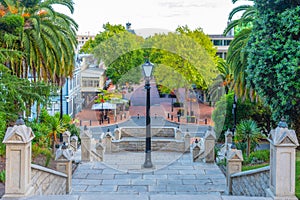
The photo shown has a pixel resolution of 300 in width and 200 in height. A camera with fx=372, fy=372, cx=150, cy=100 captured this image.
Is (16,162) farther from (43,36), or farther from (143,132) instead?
(143,132)

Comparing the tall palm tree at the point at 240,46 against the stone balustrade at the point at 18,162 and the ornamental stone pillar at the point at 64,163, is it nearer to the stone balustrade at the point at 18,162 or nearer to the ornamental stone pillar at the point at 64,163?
the ornamental stone pillar at the point at 64,163

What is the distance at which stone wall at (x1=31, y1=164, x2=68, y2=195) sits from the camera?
8.71 m

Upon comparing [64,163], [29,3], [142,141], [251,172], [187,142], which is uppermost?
[29,3]

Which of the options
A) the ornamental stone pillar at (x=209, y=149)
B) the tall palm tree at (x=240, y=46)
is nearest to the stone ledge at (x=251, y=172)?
the ornamental stone pillar at (x=209, y=149)

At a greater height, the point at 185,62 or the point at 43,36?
the point at 185,62

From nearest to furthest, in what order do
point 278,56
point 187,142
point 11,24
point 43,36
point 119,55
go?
point 278,56, point 11,24, point 43,36, point 187,142, point 119,55

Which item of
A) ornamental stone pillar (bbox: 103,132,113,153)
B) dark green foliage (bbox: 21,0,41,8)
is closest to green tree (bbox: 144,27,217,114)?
ornamental stone pillar (bbox: 103,132,113,153)

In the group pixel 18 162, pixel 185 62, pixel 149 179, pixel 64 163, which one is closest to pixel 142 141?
pixel 149 179

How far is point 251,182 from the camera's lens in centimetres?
1003

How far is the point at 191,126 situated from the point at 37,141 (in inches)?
754

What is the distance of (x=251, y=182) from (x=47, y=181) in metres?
5.45

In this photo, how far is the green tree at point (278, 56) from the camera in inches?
467

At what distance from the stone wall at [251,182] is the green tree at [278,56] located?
3.04 meters

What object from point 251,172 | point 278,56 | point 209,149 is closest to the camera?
point 251,172
